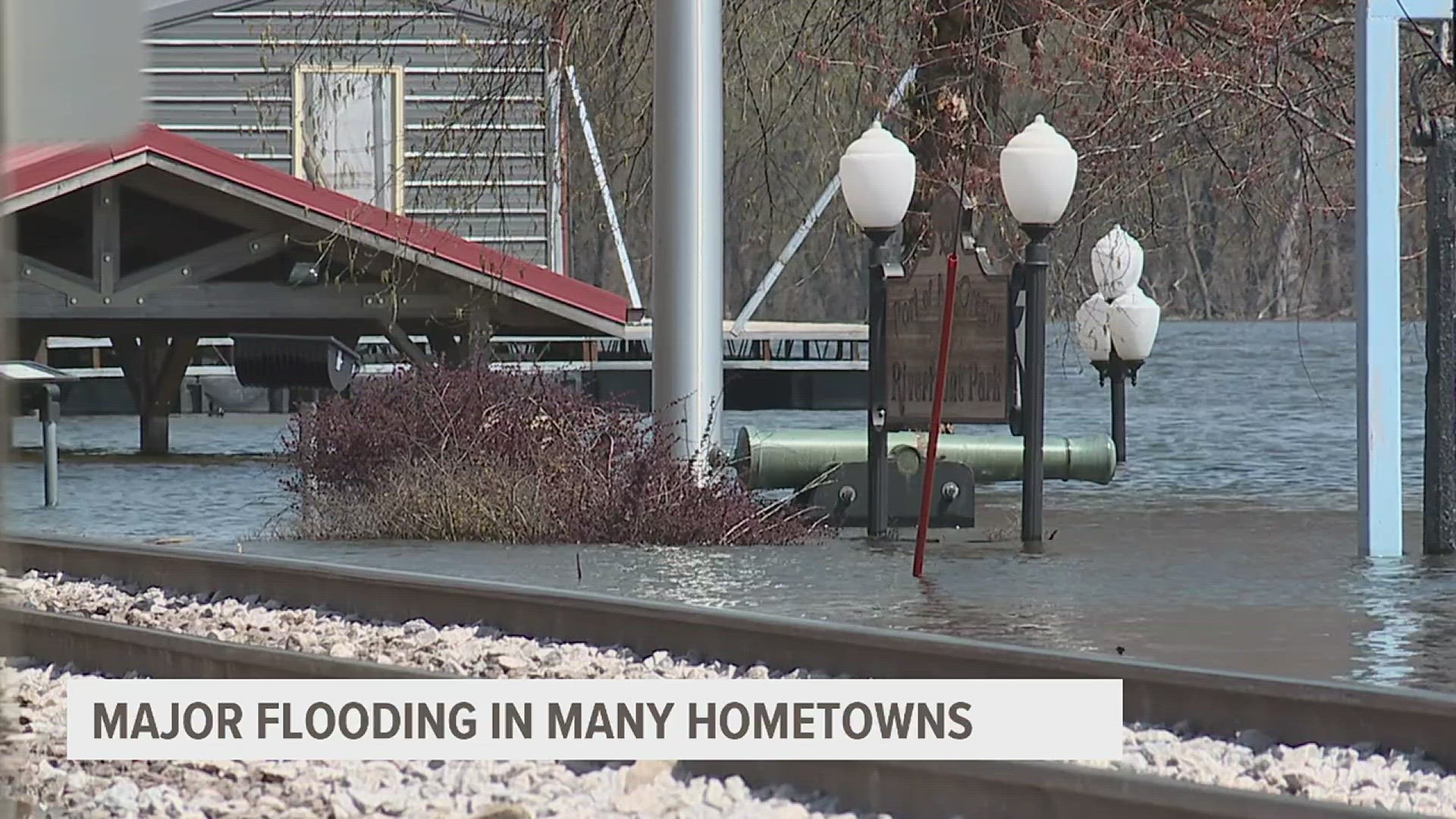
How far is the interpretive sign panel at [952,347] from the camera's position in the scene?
44.2ft

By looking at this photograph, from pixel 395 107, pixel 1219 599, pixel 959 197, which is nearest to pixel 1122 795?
pixel 1219 599

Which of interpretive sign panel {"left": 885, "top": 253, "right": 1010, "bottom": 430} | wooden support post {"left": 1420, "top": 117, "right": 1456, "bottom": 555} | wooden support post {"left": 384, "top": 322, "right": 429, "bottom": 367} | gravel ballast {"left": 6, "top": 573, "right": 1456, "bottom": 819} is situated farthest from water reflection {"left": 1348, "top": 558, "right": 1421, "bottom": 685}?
wooden support post {"left": 384, "top": 322, "right": 429, "bottom": 367}

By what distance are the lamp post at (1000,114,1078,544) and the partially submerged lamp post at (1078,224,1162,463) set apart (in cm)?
648

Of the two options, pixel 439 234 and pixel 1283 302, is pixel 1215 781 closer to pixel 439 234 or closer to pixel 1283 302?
pixel 439 234

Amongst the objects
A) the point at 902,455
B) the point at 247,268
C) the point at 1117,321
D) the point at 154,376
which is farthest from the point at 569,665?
the point at 154,376

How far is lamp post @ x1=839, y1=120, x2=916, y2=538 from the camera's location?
13.6 m

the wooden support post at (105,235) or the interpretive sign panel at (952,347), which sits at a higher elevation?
the wooden support post at (105,235)

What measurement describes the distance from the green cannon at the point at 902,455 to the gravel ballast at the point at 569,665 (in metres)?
4.51

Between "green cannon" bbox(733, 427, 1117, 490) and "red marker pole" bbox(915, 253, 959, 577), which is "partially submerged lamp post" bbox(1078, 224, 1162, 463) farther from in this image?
"red marker pole" bbox(915, 253, 959, 577)

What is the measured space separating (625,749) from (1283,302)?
9374 centimetres

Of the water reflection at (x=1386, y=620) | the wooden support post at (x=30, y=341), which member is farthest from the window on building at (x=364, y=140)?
the water reflection at (x=1386, y=620)

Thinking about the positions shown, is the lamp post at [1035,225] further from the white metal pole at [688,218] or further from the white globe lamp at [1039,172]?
the white metal pole at [688,218]

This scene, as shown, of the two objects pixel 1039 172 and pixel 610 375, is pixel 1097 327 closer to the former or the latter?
pixel 1039 172

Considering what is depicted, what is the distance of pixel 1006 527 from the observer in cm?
1495
